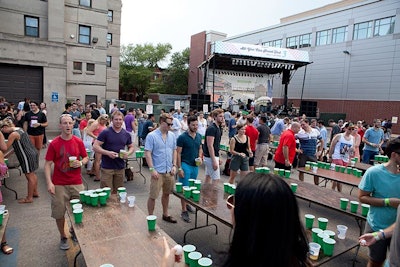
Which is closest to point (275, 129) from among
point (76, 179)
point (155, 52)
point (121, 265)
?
point (76, 179)

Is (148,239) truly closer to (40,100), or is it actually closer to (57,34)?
(40,100)

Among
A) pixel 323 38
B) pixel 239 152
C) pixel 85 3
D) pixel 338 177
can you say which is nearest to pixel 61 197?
pixel 239 152

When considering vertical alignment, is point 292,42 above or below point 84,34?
above

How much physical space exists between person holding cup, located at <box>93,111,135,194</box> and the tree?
4699 cm

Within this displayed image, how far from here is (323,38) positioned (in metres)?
29.8

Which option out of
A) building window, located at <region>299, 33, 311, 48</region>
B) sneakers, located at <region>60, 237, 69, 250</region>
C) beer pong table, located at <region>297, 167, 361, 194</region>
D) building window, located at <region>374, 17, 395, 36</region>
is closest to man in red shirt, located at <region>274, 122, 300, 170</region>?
beer pong table, located at <region>297, 167, 361, 194</region>

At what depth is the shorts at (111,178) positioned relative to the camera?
4.67m

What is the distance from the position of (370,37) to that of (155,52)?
3752 cm

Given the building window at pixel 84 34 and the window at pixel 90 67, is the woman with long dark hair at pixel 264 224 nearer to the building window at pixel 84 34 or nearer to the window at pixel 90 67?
the window at pixel 90 67

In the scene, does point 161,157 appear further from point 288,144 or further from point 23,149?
point 288,144

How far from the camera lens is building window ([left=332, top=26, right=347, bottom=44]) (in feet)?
90.5

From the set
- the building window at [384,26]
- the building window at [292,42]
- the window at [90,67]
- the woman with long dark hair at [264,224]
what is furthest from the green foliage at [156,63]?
the woman with long dark hair at [264,224]

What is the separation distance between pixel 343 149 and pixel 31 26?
1995 centimetres

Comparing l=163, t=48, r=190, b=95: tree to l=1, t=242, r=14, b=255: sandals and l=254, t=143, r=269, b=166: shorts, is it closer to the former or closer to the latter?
l=254, t=143, r=269, b=166: shorts
